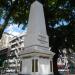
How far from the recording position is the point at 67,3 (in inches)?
846

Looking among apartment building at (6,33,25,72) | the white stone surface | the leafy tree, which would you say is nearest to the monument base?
the white stone surface

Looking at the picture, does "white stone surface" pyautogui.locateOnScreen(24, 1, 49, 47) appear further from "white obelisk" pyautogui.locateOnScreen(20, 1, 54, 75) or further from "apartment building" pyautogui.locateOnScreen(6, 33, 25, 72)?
"apartment building" pyautogui.locateOnScreen(6, 33, 25, 72)

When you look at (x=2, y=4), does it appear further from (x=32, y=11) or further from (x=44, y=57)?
(x=44, y=57)

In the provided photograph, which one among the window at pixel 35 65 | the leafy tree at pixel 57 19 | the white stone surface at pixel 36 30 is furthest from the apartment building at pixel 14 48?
the window at pixel 35 65

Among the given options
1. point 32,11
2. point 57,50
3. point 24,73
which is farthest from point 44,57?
point 57,50

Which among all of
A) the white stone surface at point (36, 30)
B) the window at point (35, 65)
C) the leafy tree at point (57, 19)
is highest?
the leafy tree at point (57, 19)

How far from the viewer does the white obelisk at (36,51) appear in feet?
37.4

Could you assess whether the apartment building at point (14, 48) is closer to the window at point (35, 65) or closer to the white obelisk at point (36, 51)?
the white obelisk at point (36, 51)

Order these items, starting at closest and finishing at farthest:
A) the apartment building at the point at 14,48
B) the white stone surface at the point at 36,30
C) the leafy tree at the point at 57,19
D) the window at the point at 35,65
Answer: the window at the point at 35,65, the white stone surface at the point at 36,30, the leafy tree at the point at 57,19, the apartment building at the point at 14,48

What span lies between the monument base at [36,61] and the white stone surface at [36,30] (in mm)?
382

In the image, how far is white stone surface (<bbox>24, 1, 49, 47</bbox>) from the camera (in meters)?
11.9

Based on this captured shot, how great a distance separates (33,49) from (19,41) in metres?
73.4

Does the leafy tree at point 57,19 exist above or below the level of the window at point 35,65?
above

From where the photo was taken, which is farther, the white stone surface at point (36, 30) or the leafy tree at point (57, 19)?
the leafy tree at point (57, 19)
